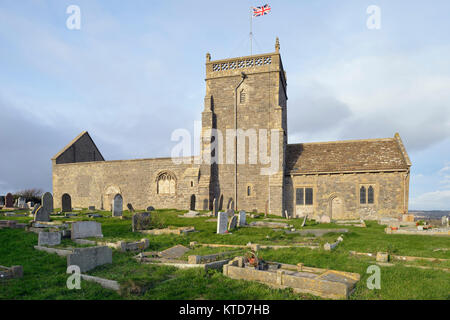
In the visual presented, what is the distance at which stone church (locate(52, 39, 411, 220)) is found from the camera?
909 inches

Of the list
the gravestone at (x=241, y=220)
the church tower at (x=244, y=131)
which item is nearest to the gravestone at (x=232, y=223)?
the gravestone at (x=241, y=220)

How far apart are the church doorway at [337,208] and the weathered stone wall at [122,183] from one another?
451 inches

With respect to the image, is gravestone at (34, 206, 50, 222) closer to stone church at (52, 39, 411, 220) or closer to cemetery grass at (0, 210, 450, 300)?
cemetery grass at (0, 210, 450, 300)

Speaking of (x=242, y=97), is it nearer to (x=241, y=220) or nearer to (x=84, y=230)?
(x=241, y=220)

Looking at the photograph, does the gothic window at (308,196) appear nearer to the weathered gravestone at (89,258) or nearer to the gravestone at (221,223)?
the gravestone at (221,223)

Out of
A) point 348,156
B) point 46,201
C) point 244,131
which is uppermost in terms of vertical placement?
point 244,131

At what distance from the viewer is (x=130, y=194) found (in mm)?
29844

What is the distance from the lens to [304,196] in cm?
2447

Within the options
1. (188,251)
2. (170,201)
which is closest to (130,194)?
(170,201)

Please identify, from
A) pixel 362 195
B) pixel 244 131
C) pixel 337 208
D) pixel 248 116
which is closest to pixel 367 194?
pixel 362 195

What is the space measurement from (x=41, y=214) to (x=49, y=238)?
206 inches

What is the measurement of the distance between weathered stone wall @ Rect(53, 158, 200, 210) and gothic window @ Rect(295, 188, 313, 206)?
8.70 m

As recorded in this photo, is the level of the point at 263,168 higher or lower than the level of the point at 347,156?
lower

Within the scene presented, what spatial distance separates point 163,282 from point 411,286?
5796mm
